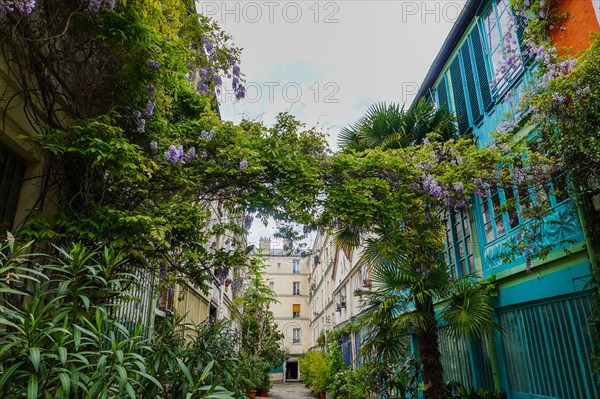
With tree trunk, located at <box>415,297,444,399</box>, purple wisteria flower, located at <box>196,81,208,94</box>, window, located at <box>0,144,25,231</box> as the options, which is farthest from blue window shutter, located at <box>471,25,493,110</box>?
window, located at <box>0,144,25,231</box>

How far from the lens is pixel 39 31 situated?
3852mm

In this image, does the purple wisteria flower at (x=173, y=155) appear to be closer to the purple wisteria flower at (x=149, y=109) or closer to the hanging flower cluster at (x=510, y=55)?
the purple wisteria flower at (x=149, y=109)

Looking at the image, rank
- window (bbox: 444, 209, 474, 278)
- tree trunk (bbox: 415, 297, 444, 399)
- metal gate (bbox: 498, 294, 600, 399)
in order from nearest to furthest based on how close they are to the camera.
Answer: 1. metal gate (bbox: 498, 294, 600, 399)
2. tree trunk (bbox: 415, 297, 444, 399)
3. window (bbox: 444, 209, 474, 278)

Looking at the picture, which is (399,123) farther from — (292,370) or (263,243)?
(292,370)

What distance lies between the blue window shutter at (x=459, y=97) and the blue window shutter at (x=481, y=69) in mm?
675

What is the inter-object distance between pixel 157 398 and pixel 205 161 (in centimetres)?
282

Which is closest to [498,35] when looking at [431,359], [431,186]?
[431,186]

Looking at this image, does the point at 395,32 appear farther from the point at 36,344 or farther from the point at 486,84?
the point at 36,344

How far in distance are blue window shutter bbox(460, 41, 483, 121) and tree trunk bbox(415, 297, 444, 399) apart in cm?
445

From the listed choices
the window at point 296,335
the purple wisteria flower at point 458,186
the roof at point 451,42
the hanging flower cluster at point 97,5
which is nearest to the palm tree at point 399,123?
the roof at point 451,42

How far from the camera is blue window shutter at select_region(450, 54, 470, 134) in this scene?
940cm

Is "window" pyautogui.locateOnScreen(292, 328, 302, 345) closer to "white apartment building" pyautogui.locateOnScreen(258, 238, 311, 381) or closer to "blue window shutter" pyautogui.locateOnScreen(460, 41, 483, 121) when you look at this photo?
"white apartment building" pyautogui.locateOnScreen(258, 238, 311, 381)

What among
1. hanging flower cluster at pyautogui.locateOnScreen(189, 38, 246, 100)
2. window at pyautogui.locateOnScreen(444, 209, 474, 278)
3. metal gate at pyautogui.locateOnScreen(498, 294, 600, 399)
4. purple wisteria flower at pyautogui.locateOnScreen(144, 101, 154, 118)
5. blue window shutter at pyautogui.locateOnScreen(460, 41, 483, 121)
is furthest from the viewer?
window at pyautogui.locateOnScreen(444, 209, 474, 278)

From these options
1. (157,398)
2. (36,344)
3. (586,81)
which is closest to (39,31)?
(36,344)
